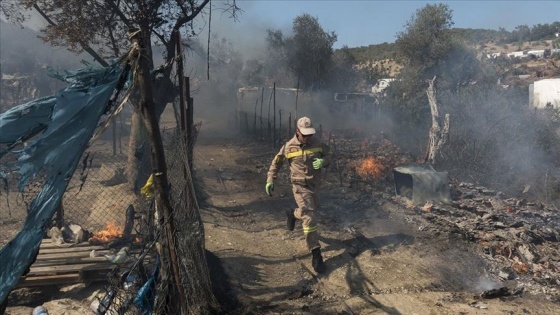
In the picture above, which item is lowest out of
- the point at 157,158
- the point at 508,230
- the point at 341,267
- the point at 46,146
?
the point at 341,267

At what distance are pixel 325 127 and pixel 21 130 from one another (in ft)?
71.8

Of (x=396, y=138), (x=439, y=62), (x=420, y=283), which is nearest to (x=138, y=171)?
(x=420, y=283)

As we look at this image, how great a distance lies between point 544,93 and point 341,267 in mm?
23629

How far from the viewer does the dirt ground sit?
501 centimetres

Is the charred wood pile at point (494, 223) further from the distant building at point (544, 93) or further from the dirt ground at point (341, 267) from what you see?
the distant building at point (544, 93)

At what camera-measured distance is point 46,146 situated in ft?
8.82

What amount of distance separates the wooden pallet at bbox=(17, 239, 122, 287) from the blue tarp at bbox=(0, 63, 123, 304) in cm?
226

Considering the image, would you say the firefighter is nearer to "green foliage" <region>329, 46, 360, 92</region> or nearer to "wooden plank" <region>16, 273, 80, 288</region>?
"wooden plank" <region>16, 273, 80, 288</region>

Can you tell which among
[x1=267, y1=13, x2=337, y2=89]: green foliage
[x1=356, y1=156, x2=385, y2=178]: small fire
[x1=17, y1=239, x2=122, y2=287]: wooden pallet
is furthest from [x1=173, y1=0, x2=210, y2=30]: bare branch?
[x1=267, y1=13, x2=337, y2=89]: green foliage

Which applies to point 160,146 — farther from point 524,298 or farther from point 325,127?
point 325,127

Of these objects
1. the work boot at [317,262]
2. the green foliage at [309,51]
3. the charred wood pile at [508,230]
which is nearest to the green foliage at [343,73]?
the green foliage at [309,51]

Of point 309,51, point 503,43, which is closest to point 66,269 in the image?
point 309,51

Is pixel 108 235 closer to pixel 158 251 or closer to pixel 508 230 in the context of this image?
pixel 158 251

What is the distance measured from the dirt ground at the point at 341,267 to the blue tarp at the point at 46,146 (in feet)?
6.86
